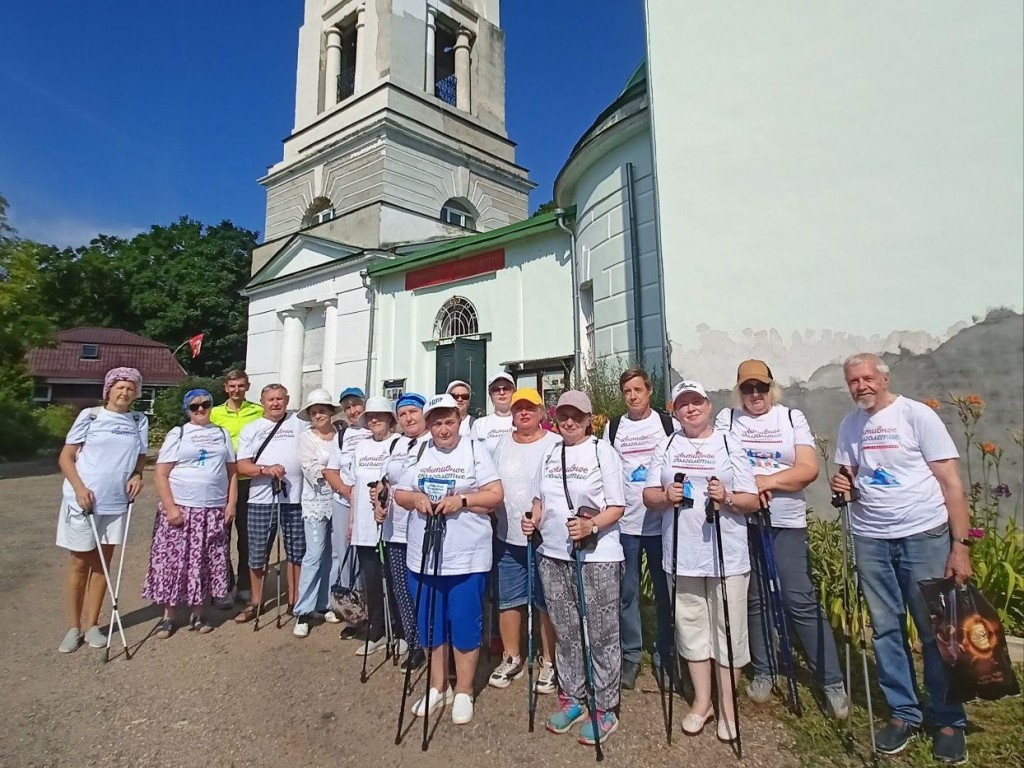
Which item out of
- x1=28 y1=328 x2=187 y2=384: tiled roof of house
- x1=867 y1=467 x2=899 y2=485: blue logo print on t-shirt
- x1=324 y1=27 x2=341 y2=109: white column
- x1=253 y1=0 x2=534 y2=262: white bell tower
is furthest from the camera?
x1=28 y1=328 x2=187 y2=384: tiled roof of house

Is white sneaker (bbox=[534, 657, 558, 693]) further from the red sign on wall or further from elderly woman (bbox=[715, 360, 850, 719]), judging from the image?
the red sign on wall

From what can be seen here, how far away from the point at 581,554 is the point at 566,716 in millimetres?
902

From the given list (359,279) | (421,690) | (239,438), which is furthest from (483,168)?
(421,690)

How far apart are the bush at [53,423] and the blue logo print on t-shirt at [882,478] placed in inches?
884

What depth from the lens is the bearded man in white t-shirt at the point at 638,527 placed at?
3.62m

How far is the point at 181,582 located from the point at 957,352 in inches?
256

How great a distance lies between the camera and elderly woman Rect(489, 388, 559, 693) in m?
3.58

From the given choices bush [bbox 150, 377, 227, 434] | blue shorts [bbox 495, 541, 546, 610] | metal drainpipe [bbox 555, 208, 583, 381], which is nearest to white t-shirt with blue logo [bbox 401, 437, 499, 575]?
blue shorts [bbox 495, 541, 546, 610]

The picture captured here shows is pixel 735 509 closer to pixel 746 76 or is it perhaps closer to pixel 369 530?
pixel 369 530

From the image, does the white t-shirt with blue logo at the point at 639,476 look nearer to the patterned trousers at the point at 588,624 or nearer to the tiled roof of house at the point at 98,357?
the patterned trousers at the point at 588,624

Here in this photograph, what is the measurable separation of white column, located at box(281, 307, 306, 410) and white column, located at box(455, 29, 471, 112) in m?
9.69

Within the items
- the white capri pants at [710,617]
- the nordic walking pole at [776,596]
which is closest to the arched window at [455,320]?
the nordic walking pole at [776,596]

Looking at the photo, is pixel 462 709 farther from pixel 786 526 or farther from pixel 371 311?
pixel 371 311

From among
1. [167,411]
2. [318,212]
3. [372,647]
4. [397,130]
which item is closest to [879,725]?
[372,647]
